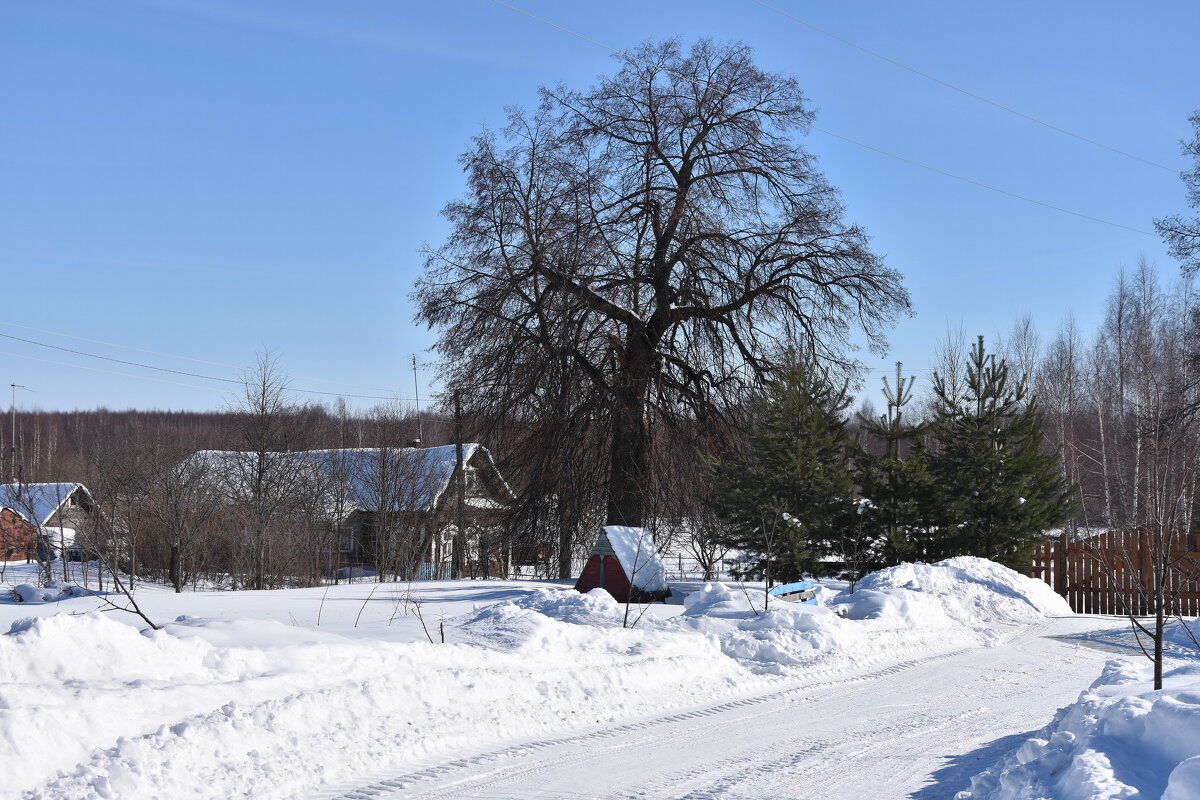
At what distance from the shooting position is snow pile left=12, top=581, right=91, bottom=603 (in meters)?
21.5

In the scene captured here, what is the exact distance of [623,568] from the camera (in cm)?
2097

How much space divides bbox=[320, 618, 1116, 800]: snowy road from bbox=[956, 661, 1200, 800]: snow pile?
0.73 meters

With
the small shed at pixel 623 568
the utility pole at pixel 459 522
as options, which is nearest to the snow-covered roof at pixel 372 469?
the utility pole at pixel 459 522

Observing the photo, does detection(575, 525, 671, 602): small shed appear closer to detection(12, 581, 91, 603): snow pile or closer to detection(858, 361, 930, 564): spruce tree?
detection(858, 361, 930, 564): spruce tree

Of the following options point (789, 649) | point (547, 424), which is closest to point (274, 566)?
point (547, 424)

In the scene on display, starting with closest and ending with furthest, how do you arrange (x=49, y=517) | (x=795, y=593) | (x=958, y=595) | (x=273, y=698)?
(x=273, y=698)
(x=795, y=593)
(x=958, y=595)
(x=49, y=517)

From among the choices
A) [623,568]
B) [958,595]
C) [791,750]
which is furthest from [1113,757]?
[623,568]

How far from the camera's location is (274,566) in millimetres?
33344

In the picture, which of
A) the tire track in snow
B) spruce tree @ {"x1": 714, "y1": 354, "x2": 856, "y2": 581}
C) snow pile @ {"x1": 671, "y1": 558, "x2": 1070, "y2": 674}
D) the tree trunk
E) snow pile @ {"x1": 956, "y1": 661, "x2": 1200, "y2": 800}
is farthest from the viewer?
the tree trunk

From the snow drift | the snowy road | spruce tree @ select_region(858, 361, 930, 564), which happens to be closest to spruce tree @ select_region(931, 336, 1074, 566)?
spruce tree @ select_region(858, 361, 930, 564)

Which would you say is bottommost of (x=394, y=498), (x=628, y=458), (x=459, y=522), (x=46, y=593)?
(x=46, y=593)

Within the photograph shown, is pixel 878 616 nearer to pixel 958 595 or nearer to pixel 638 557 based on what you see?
pixel 958 595

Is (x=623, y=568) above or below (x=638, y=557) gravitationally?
below

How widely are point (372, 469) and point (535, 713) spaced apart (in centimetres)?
3900
